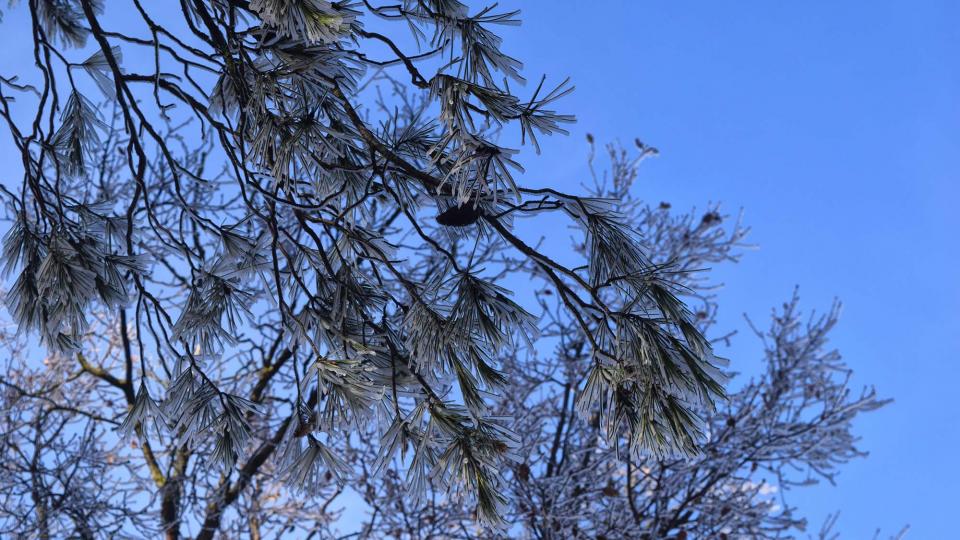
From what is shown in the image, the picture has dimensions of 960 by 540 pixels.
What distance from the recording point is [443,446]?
1.44 m

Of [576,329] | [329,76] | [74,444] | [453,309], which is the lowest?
[453,309]

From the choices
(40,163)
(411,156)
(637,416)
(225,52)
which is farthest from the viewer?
(40,163)

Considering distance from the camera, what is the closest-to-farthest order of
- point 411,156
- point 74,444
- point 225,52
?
1. point 225,52
2. point 411,156
3. point 74,444

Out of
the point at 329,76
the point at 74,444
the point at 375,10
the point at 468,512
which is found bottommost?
the point at 329,76

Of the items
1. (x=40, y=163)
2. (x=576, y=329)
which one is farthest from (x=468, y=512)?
(x=40, y=163)

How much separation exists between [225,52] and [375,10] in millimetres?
288

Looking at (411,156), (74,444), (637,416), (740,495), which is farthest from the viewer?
(74,444)

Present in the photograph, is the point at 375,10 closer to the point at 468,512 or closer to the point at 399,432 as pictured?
the point at 399,432

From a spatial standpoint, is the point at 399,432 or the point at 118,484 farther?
the point at 118,484

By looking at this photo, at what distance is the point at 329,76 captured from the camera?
4.92 feet

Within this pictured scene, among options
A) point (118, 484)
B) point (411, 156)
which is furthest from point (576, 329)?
point (411, 156)

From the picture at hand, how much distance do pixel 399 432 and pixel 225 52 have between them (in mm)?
740

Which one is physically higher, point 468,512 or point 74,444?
point 74,444

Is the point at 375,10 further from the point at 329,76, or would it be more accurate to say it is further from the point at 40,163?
the point at 40,163
